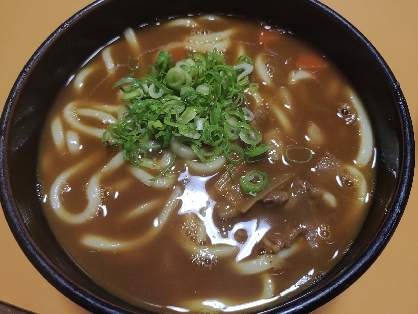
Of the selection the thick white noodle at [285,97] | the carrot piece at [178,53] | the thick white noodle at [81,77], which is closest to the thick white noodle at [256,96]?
the thick white noodle at [285,97]

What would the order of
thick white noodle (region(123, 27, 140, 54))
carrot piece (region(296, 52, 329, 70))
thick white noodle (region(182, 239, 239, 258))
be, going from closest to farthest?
thick white noodle (region(182, 239, 239, 258)) → carrot piece (region(296, 52, 329, 70)) → thick white noodle (region(123, 27, 140, 54))

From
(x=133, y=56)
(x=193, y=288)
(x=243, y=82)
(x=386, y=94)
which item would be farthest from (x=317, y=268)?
(x=133, y=56)

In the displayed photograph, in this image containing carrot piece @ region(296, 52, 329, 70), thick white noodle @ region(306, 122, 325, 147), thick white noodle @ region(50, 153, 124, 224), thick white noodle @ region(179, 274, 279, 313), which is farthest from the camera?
carrot piece @ region(296, 52, 329, 70)

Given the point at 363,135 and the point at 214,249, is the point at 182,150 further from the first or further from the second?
the point at 363,135

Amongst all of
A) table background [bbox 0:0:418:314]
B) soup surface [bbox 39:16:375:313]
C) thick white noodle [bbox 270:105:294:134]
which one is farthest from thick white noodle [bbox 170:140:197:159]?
table background [bbox 0:0:418:314]

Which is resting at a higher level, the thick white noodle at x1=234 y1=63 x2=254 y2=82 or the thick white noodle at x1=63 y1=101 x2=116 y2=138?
the thick white noodle at x1=234 y1=63 x2=254 y2=82

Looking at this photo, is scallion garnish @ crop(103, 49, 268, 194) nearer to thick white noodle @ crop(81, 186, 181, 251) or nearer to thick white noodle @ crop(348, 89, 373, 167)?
thick white noodle @ crop(81, 186, 181, 251)

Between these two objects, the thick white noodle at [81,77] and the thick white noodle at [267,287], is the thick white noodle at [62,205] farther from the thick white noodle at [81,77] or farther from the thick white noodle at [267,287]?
the thick white noodle at [267,287]

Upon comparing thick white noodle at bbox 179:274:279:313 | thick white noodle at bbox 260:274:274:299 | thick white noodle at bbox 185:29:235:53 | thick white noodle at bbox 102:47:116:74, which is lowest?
thick white noodle at bbox 179:274:279:313
